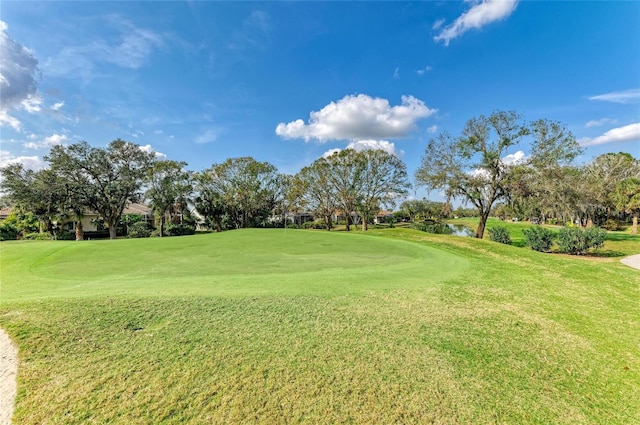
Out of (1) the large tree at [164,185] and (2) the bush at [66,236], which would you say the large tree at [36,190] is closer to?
(2) the bush at [66,236]

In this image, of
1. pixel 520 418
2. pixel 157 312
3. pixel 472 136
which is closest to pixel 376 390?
pixel 520 418

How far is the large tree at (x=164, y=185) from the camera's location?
3061 cm

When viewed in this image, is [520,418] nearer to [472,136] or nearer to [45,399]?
[45,399]

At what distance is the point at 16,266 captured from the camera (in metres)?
8.77

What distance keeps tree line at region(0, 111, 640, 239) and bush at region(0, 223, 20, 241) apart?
2152mm

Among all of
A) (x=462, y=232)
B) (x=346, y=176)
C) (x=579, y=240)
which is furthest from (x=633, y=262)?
(x=462, y=232)

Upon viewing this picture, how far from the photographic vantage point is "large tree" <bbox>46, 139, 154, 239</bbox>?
2664 cm

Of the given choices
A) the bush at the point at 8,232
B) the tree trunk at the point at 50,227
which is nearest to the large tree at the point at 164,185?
the tree trunk at the point at 50,227

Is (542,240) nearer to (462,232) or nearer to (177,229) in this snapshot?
(462,232)

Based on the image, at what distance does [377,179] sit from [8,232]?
37.5 m

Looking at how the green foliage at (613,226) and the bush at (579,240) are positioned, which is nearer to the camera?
the bush at (579,240)

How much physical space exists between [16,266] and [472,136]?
2515 cm

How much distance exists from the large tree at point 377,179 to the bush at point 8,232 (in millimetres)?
34881

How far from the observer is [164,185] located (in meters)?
31.1
